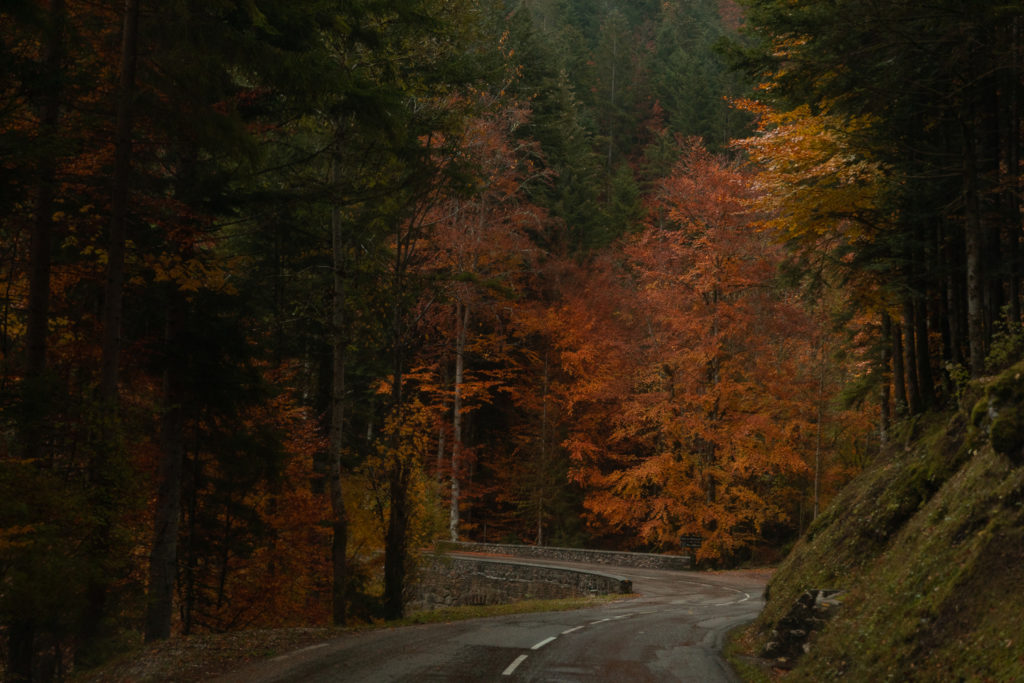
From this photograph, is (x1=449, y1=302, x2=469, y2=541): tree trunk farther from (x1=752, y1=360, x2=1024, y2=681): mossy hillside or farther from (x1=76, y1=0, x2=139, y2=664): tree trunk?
(x1=76, y1=0, x2=139, y2=664): tree trunk

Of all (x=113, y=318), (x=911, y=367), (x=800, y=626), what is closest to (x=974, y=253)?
(x=911, y=367)

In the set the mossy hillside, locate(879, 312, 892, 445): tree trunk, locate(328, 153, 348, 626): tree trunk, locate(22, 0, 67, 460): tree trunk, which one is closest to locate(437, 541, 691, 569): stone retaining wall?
locate(879, 312, 892, 445): tree trunk

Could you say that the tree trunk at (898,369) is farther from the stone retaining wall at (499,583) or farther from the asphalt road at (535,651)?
the stone retaining wall at (499,583)

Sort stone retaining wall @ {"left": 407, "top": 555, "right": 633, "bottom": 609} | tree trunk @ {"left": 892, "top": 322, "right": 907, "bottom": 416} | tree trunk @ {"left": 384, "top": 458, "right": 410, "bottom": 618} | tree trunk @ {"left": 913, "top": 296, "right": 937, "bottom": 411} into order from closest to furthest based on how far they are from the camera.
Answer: tree trunk @ {"left": 913, "top": 296, "right": 937, "bottom": 411}
tree trunk @ {"left": 384, "top": 458, "right": 410, "bottom": 618}
tree trunk @ {"left": 892, "top": 322, "right": 907, "bottom": 416}
stone retaining wall @ {"left": 407, "top": 555, "right": 633, "bottom": 609}

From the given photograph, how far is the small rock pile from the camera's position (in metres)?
10.7

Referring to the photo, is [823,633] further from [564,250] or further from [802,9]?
[564,250]

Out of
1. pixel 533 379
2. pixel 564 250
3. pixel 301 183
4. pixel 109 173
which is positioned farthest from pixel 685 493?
pixel 109 173

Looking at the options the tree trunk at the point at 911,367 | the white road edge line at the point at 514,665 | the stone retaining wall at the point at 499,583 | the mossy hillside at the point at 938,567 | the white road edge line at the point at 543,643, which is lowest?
the stone retaining wall at the point at 499,583

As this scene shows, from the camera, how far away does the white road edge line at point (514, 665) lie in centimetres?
972

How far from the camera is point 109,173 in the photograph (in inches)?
490

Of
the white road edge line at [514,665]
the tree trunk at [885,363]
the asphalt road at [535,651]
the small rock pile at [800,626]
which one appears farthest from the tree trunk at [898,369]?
the white road edge line at [514,665]

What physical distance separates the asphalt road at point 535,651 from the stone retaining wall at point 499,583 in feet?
24.9

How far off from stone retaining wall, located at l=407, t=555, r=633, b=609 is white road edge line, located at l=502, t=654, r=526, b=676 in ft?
40.9

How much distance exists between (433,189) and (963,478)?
10.1m
